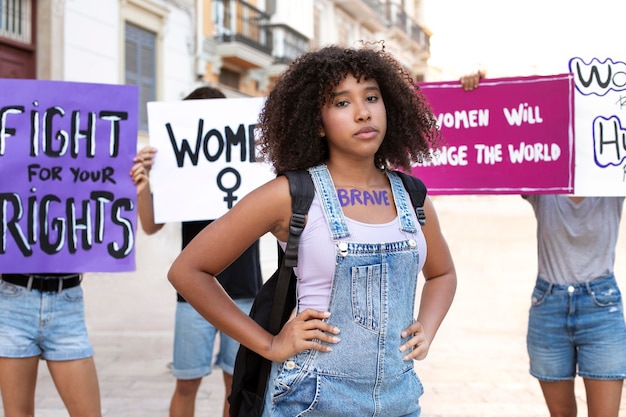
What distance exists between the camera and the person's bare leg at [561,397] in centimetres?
335

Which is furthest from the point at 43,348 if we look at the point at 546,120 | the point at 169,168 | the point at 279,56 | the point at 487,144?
the point at 279,56

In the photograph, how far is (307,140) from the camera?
2.23 meters

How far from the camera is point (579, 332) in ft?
10.7

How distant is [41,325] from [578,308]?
2.19 m

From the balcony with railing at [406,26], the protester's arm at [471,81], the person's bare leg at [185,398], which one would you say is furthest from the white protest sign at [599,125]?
the balcony with railing at [406,26]

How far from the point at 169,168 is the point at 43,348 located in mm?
1008

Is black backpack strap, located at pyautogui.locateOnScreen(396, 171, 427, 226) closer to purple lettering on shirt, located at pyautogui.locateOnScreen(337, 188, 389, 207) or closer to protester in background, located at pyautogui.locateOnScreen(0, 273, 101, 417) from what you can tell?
purple lettering on shirt, located at pyautogui.locateOnScreen(337, 188, 389, 207)

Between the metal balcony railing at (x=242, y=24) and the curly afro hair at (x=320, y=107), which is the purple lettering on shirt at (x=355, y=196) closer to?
the curly afro hair at (x=320, y=107)

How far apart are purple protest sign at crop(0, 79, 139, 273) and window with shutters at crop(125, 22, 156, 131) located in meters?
10.6

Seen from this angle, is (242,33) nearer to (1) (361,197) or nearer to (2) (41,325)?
(2) (41,325)

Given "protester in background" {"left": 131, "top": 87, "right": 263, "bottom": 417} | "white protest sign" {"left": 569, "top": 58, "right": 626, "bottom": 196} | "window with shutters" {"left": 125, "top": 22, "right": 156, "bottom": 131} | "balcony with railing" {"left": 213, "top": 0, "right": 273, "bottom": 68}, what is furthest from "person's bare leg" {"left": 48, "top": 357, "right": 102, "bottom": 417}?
"balcony with railing" {"left": 213, "top": 0, "right": 273, "bottom": 68}

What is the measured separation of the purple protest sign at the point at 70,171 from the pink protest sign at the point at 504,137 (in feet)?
4.56

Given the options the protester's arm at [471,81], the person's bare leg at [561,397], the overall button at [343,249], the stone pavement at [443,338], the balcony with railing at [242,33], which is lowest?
the stone pavement at [443,338]

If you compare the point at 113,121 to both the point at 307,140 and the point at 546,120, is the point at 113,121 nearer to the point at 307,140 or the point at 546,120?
the point at 307,140
